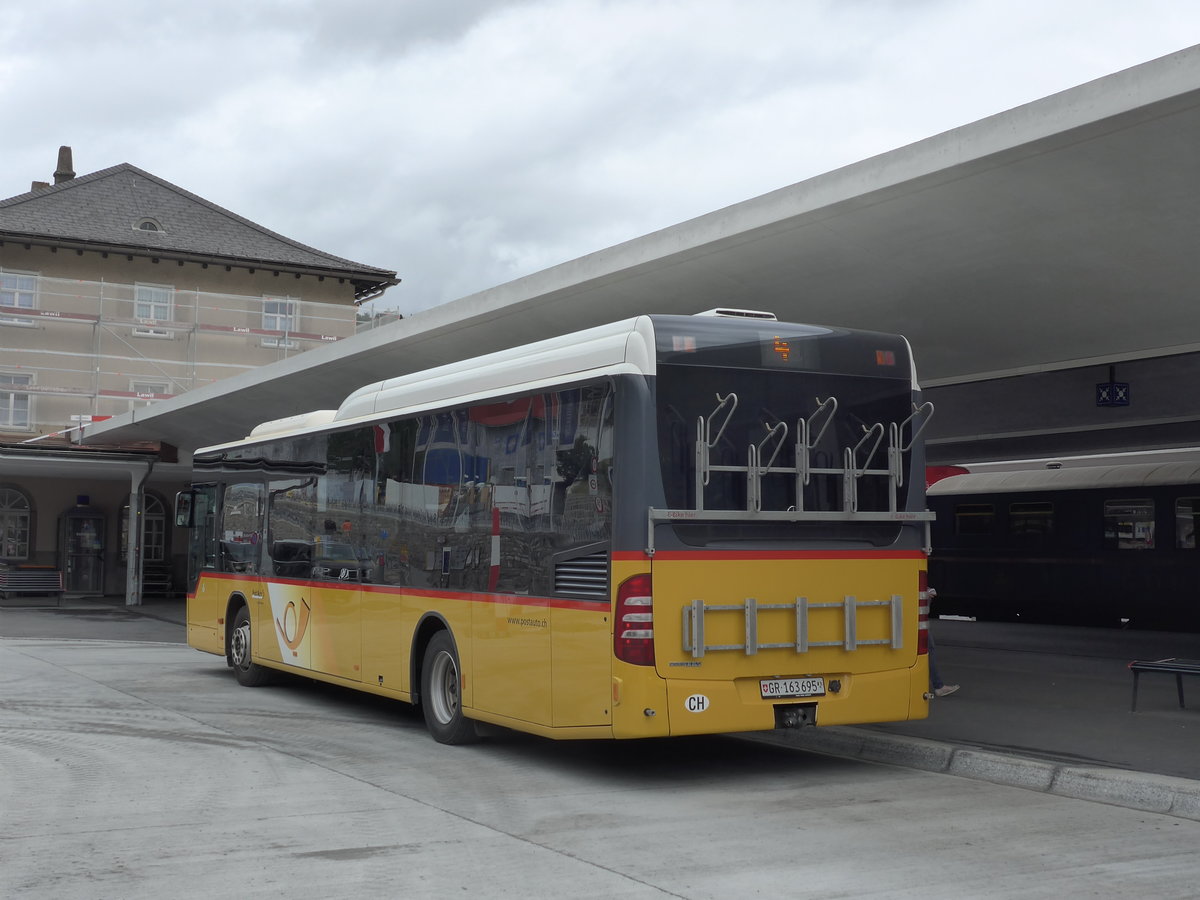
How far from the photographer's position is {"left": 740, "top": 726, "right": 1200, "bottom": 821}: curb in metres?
8.27

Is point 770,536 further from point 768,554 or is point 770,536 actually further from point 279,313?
point 279,313

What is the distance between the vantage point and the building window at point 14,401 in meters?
42.5

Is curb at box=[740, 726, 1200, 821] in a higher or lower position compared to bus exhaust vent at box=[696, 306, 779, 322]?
lower

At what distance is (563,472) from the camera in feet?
30.7

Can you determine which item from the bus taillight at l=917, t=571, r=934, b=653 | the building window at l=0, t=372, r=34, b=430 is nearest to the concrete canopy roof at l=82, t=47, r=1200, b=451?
the bus taillight at l=917, t=571, r=934, b=653

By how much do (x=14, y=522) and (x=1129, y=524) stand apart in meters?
31.6

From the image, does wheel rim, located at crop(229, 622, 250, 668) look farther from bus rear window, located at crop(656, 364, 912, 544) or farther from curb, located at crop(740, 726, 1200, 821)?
bus rear window, located at crop(656, 364, 912, 544)

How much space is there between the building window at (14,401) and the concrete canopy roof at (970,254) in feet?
87.3

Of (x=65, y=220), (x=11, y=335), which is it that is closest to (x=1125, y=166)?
(x=11, y=335)

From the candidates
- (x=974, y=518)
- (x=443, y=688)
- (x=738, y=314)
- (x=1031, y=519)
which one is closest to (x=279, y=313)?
(x=974, y=518)

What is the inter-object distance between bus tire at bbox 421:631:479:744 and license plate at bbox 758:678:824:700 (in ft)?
8.81

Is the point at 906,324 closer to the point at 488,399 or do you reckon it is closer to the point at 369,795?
the point at 488,399

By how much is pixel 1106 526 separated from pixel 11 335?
33.6 meters

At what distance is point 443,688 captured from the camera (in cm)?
1108
